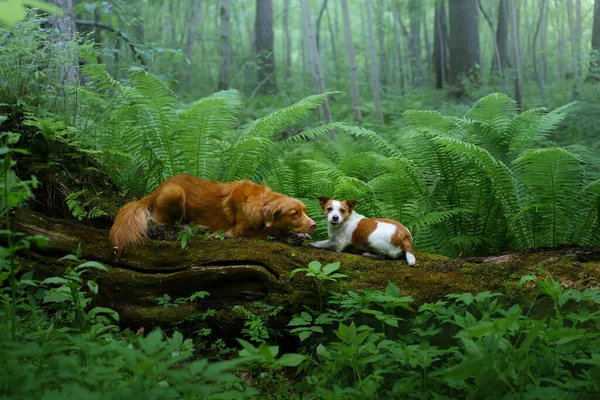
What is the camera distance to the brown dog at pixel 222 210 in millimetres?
4168

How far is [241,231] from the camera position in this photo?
14.2 ft

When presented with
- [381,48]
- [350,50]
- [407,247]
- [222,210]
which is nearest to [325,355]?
[407,247]

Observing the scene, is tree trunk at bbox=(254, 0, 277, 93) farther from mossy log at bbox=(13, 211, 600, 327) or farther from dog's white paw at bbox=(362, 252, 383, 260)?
mossy log at bbox=(13, 211, 600, 327)

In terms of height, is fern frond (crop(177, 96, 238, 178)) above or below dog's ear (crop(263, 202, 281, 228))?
above

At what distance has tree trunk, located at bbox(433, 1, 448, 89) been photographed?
1888 centimetres

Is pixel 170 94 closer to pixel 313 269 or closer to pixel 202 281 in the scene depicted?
pixel 202 281

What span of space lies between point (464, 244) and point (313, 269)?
2.53 m

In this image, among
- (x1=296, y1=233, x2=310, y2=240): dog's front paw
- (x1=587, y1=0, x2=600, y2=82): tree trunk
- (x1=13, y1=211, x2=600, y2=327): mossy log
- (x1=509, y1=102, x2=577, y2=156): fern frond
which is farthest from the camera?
(x1=587, y1=0, x2=600, y2=82): tree trunk

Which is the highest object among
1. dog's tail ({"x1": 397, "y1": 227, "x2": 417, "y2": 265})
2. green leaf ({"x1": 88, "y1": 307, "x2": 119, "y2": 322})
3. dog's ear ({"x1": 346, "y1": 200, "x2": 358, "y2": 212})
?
dog's ear ({"x1": 346, "y1": 200, "x2": 358, "y2": 212})

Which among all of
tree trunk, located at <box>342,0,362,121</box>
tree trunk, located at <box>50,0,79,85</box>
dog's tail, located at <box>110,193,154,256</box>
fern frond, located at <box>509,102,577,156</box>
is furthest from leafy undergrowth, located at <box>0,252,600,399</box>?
tree trunk, located at <box>342,0,362,121</box>

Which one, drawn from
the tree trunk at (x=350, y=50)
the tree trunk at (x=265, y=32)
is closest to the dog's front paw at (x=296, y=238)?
the tree trunk at (x=350, y=50)

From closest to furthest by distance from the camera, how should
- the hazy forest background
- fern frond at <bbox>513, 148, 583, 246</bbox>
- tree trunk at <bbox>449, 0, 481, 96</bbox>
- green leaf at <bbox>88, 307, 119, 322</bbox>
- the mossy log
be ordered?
1. the hazy forest background
2. green leaf at <bbox>88, 307, 119, 322</bbox>
3. the mossy log
4. fern frond at <bbox>513, 148, 583, 246</bbox>
5. tree trunk at <bbox>449, 0, 481, 96</bbox>

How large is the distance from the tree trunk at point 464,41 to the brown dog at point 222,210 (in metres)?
11.9

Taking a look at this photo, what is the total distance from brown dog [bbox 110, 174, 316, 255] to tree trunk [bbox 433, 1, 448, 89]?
1546cm
